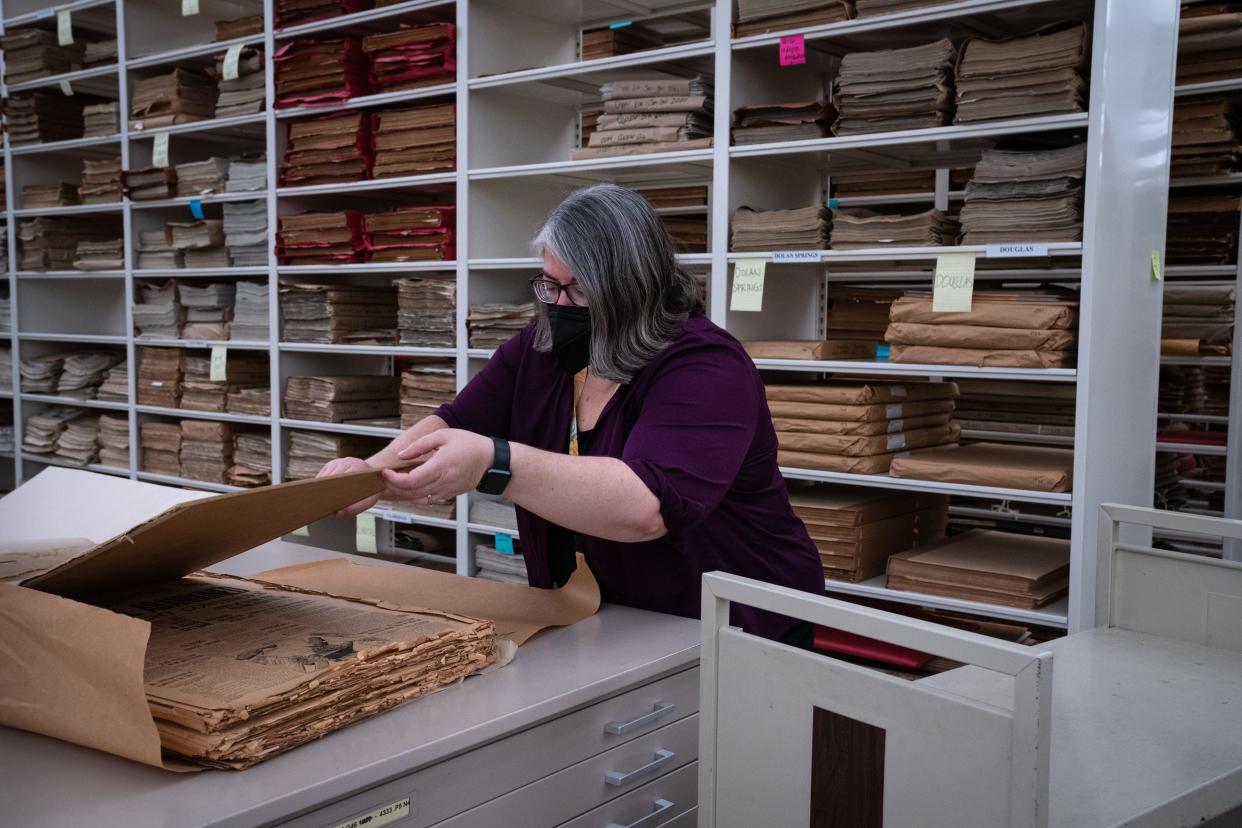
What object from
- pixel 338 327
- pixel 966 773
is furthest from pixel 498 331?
pixel 966 773

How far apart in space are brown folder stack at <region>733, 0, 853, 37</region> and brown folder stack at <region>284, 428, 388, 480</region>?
7.61 feet

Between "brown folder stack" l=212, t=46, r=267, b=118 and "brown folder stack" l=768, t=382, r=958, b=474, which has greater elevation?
"brown folder stack" l=212, t=46, r=267, b=118

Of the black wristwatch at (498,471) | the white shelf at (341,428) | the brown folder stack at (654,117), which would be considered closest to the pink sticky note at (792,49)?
the brown folder stack at (654,117)

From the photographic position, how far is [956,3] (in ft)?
9.39

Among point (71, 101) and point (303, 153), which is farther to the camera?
point (71, 101)

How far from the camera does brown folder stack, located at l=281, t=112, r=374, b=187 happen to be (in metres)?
4.24

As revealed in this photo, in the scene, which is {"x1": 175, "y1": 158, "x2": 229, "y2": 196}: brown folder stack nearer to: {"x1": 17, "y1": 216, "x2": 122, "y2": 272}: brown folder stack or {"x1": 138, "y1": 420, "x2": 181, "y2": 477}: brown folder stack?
{"x1": 17, "y1": 216, "x2": 122, "y2": 272}: brown folder stack

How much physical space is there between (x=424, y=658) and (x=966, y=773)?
65cm

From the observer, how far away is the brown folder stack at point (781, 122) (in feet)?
10.5

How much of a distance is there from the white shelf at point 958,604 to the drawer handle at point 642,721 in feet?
5.36

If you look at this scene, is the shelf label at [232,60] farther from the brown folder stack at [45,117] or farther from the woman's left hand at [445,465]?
the woman's left hand at [445,465]

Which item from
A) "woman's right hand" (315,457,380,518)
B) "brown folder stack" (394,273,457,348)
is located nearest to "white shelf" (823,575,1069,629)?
"brown folder stack" (394,273,457,348)

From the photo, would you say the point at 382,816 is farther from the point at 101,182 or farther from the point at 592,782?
the point at 101,182

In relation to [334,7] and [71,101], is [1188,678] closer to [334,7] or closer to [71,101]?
[334,7]
